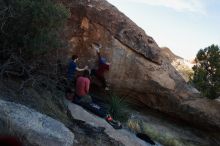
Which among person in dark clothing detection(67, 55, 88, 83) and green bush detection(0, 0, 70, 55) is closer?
green bush detection(0, 0, 70, 55)

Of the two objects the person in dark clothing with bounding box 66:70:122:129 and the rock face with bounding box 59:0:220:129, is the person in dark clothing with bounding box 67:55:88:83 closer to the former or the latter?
the person in dark clothing with bounding box 66:70:122:129

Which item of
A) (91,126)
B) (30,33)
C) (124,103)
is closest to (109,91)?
(124,103)

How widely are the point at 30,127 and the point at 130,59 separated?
878 centimetres

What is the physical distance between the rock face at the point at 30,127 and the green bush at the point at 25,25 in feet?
9.52

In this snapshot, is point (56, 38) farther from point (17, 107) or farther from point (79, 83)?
point (17, 107)

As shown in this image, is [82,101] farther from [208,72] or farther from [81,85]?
[208,72]

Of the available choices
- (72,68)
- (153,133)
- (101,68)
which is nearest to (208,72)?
(153,133)

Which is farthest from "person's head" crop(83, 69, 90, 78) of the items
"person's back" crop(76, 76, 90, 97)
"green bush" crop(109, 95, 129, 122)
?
"green bush" crop(109, 95, 129, 122)

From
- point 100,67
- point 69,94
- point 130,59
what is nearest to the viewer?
point 69,94

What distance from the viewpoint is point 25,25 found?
12.5 m

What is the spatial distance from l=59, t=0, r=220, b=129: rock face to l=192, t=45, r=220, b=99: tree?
1.08 metres

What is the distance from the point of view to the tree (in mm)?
19609

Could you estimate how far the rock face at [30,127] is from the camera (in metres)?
8.89

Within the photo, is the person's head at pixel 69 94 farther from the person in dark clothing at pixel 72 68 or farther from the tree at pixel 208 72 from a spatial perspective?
the tree at pixel 208 72
